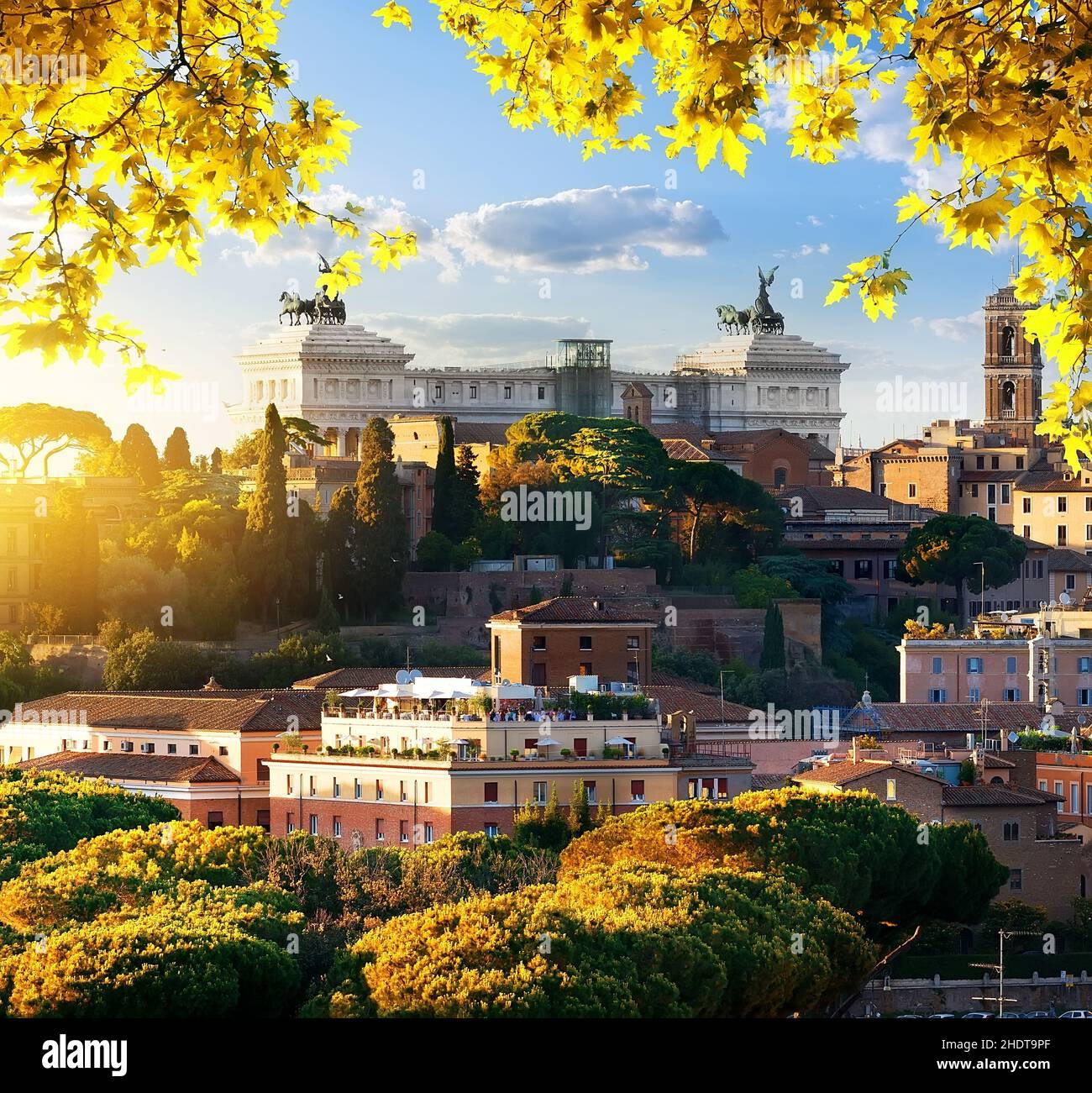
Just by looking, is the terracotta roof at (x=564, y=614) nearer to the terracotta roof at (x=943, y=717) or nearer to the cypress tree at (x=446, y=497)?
the terracotta roof at (x=943, y=717)

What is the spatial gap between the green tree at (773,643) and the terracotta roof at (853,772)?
54.8 feet

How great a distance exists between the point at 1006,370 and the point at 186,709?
5460 centimetres

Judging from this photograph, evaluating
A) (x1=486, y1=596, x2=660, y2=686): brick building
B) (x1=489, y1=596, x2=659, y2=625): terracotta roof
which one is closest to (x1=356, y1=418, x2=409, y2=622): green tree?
(x1=489, y1=596, x2=659, y2=625): terracotta roof

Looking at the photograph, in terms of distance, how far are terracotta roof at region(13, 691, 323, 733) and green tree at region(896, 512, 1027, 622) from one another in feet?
81.3

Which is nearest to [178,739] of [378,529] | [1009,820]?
[378,529]

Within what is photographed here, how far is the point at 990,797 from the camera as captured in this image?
45.0m

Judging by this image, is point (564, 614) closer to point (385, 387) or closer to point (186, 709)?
point (186, 709)

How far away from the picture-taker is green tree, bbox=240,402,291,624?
5953 centimetres

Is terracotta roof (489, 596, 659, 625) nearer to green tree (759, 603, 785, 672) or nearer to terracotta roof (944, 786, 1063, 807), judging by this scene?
green tree (759, 603, 785, 672)

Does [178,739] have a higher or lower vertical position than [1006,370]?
lower

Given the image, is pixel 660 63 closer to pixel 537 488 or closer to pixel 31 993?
pixel 31 993
